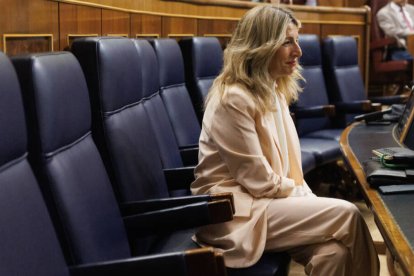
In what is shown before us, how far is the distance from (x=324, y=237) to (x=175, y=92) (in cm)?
88

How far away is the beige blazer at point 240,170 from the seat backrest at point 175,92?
19.8 inches

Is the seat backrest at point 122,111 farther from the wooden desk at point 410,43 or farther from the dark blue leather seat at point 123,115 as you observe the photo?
the wooden desk at point 410,43

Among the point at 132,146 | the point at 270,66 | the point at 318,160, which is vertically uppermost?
the point at 270,66

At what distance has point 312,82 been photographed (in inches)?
137

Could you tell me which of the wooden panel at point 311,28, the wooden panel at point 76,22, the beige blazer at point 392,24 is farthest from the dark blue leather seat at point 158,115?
the beige blazer at point 392,24

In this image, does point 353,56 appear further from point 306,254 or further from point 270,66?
point 306,254

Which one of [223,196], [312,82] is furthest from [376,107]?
[223,196]

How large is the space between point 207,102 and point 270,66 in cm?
17

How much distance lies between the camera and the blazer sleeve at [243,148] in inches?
61.5

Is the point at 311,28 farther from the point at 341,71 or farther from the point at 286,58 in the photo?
the point at 286,58

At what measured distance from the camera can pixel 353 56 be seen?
370 cm

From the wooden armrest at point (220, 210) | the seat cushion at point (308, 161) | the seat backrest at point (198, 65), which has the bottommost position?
the seat cushion at point (308, 161)

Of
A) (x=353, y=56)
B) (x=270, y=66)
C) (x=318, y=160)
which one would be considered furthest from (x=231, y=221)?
(x=353, y=56)

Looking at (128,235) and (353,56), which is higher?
(353,56)
